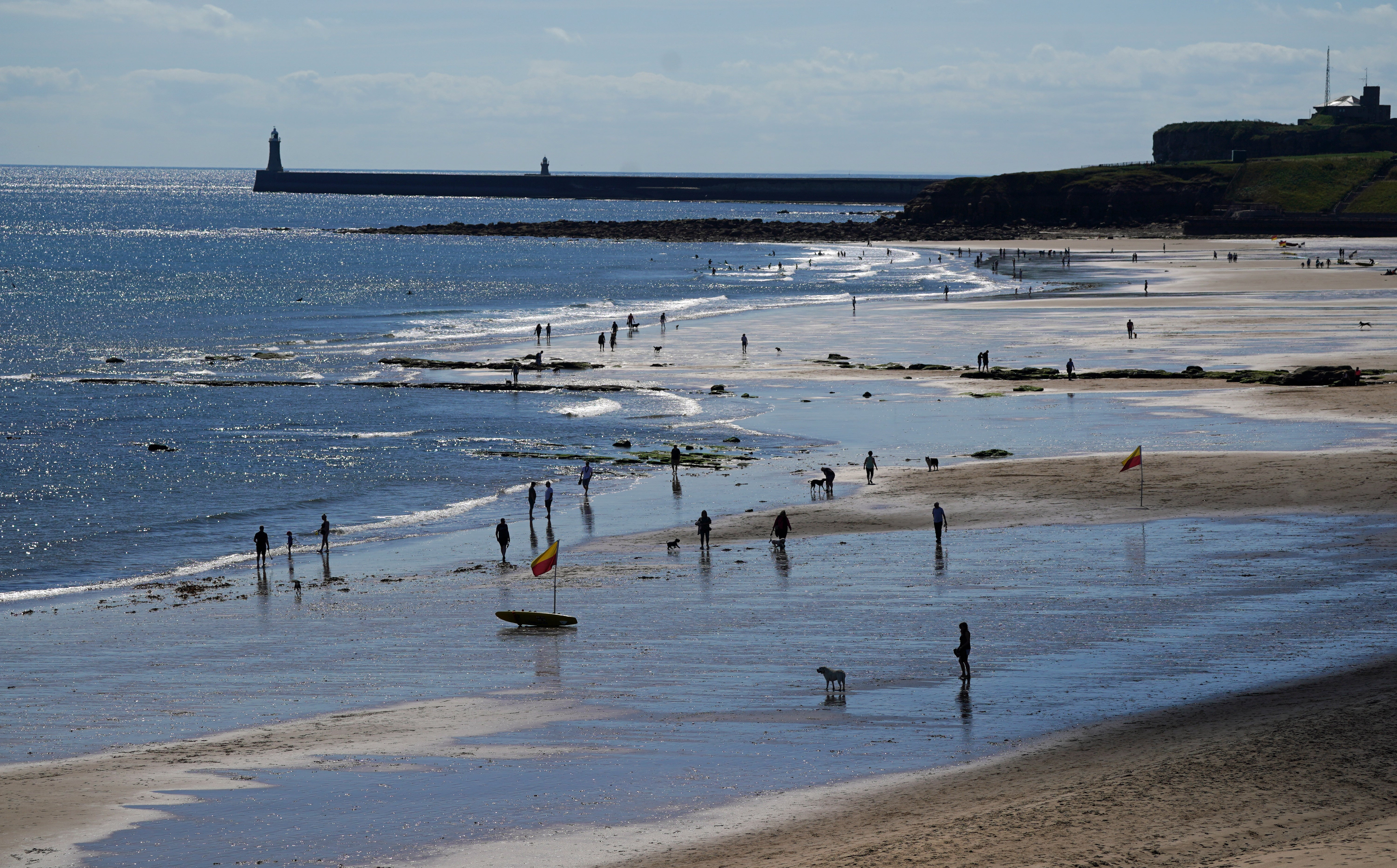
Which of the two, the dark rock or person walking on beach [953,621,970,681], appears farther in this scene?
the dark rock

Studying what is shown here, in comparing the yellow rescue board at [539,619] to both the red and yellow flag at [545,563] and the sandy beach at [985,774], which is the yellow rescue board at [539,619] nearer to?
the red and yellow flag at [545,563]

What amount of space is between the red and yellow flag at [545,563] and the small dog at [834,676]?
683cm

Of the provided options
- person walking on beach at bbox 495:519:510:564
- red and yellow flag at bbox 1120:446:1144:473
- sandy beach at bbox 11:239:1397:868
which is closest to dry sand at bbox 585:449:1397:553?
sandy beach at bbox 11:239:1397:868

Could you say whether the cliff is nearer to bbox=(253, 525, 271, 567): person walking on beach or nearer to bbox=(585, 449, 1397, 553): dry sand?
bbox=(585, 449, 1397, 553): dry sand

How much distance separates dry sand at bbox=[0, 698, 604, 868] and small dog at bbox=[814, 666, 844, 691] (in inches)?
127

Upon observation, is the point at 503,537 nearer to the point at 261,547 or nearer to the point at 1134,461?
the point at 261,547

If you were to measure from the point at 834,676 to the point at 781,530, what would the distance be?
10214 mm

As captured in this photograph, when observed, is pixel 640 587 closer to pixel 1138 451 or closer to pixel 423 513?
pixel 423 513

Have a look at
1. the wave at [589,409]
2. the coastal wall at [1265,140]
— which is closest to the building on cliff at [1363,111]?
the coastal wall at [1265,140]

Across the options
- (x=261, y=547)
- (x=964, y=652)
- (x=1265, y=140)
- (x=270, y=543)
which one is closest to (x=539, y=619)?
(x=964, y=652)

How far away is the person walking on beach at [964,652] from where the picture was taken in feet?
62.4

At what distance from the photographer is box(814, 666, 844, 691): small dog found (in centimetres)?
1878

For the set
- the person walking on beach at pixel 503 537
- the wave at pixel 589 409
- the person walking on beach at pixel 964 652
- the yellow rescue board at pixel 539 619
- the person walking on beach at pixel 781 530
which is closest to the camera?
the person walking on beach at pixel 964 652

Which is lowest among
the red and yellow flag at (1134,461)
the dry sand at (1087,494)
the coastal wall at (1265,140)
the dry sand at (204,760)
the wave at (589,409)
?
the dry sand at (204,760)
